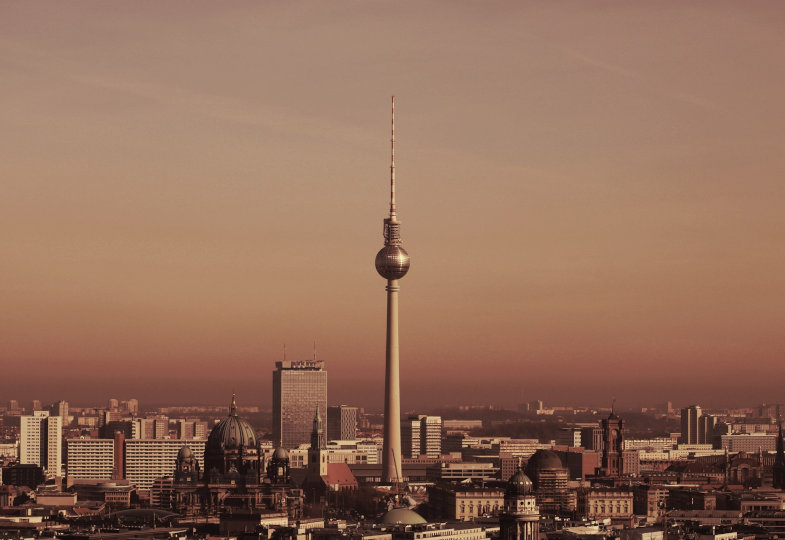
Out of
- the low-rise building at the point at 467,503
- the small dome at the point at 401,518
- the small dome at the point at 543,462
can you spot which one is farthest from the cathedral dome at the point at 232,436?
the small dome at the point at 401,518

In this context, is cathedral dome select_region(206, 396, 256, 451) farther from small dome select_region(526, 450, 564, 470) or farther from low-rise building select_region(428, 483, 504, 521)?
small dome select_region(526, 450, 564, 470)

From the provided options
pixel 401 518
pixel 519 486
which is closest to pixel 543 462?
pixel 401 518

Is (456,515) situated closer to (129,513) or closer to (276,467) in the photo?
(276,467)

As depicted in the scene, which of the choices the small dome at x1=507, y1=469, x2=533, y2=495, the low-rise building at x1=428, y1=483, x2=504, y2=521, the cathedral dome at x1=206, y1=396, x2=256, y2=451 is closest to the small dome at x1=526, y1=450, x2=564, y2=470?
the low-rise building at x1=428, y1=483, x2=504, y2=521

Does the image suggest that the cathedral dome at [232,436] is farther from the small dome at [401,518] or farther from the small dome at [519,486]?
the small dome at [519,486]

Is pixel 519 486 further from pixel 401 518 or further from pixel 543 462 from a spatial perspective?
pixel 543 462

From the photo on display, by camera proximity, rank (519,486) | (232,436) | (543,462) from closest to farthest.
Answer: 1. (519,486)
2. (232,436)
3. (543,462)
